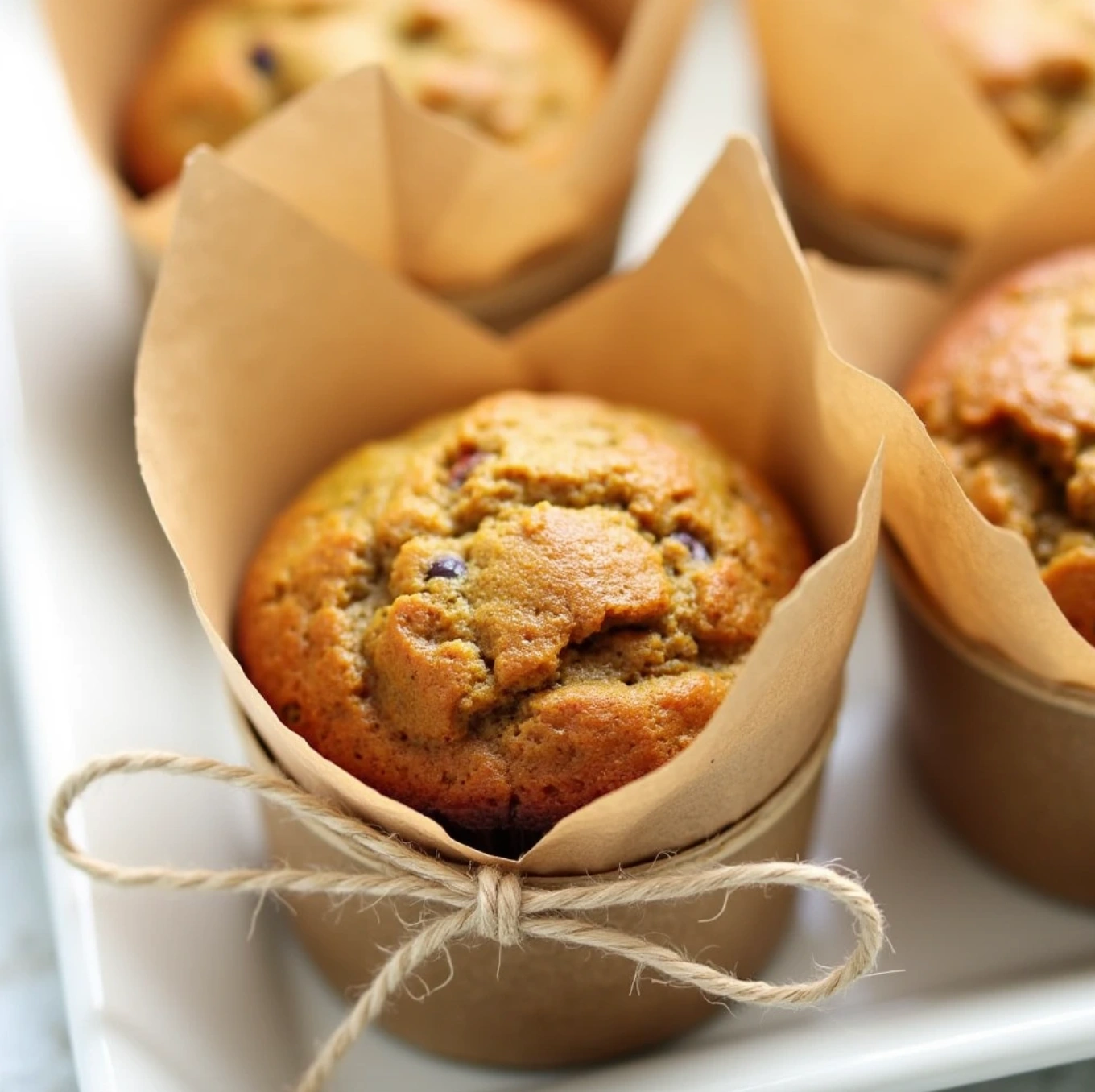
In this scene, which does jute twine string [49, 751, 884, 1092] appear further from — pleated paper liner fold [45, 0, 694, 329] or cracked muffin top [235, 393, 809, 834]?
pleated paper liner fold [45, 0, 694, 329]

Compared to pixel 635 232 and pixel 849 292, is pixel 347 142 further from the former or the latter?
pixel 635 232

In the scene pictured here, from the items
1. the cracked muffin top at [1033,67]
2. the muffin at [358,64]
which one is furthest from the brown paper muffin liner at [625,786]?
the cracked muffin top at [1033,67]

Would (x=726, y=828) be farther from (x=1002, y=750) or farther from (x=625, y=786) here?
(x=1002, y=750)

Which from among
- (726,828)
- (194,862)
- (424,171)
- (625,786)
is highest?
(424,171)

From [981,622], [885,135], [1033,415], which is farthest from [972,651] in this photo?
[885,135]

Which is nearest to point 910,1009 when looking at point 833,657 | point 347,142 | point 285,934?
point 833,657

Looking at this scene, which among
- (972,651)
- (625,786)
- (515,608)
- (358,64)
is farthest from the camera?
(358,64)
